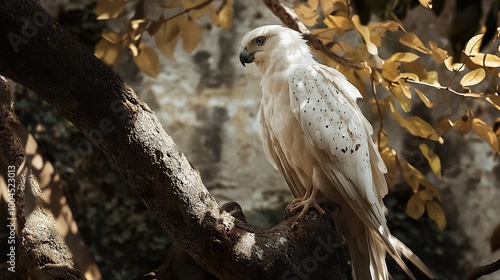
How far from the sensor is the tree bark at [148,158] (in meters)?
2.02

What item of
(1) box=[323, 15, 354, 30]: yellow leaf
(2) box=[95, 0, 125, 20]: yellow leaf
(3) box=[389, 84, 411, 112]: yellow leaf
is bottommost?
(3) box=[389, 84, 411, 112]: yellow leaf

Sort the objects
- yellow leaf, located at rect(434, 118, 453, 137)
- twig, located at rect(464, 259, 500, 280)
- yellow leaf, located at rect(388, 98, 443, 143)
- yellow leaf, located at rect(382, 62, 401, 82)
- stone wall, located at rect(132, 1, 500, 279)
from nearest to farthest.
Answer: twig, located at rect(464, 259, 500, 280), yellow leaf, located at rect(382, 62, 401, 82), yellow leaf, located at rect(388, 98, 443, 143), yellow leaf, located at rect(434, 118, 453, 137), stone wall, located at rect(132, 1, 500, 279)

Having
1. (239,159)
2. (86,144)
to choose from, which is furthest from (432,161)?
(86,144)

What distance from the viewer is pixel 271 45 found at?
2.96 metres

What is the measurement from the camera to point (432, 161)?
126 inches

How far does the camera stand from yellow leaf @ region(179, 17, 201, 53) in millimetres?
3225

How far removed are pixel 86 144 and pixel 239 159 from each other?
1.11 metres

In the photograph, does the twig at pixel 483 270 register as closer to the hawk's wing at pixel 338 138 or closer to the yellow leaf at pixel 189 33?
the hawk's wing at pixel 338 138

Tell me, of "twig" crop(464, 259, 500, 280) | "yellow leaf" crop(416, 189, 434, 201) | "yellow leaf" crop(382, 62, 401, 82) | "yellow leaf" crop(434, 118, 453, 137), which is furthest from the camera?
"yellow leaf" crop(416, 189, 434, 201)

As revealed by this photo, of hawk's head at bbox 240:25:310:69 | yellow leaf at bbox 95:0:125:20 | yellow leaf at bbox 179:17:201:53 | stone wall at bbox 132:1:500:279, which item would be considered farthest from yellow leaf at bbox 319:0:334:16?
stone wall at bbox 132:1:500:279

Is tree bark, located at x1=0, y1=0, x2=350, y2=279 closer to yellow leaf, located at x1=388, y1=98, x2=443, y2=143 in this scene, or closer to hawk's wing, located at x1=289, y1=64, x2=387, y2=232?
hawk's wing, located at x1=289, y1=64, x2=387, y2=232

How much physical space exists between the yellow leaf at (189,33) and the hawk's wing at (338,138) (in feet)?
2.36

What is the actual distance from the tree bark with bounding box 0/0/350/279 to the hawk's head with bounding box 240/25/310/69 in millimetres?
799

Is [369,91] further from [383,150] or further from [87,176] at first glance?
[87,176]
